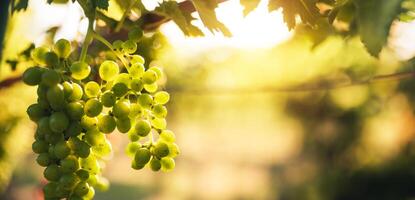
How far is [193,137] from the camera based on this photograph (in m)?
23.1

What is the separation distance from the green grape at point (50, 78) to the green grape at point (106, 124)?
0.11 metres

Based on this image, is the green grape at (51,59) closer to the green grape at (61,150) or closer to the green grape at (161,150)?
Result: the green grape at (61,150)

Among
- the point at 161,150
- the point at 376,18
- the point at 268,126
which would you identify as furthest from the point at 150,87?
the point at 268,126

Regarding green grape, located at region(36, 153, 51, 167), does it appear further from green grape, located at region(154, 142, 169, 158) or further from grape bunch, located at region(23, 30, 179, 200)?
green grape, located at region(154, 142, 169, 158)

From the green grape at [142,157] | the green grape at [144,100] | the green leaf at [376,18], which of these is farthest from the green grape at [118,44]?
the green leaf at [376,18]

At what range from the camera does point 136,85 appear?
3.48 feet

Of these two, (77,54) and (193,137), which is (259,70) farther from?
(77,54)

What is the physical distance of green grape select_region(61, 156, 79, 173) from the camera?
0.99 meters

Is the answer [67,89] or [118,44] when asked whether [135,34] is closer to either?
[118,44]

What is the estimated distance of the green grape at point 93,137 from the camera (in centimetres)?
101

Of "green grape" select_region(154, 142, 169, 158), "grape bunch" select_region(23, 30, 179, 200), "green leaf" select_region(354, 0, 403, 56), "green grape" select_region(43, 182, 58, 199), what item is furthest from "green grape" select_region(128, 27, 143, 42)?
"green leaf" select_region(354, 0, 403, 56)

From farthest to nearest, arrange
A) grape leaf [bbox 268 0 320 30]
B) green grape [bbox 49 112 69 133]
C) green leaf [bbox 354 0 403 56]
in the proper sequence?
grape leaf [bbox 268 0 320 30], green grape [bbox 49 112 69 133], green leaf [bbox 354 0 403 56]

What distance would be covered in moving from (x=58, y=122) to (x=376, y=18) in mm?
562

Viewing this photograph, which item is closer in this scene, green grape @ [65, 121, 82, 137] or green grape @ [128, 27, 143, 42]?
green grape @ [65, 121, 82, 137]
